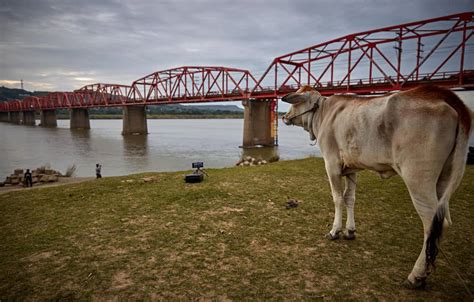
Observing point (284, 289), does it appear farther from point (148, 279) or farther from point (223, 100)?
point (223, 100)

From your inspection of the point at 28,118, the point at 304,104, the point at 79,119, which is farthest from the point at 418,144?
the point at 28,118

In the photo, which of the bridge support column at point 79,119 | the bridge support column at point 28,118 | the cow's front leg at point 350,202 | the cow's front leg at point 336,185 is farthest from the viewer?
the bridge support column at point 28,118

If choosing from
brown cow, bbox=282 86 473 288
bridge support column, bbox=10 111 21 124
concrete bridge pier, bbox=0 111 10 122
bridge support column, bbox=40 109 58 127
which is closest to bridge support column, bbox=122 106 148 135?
bridge support column, bbox=40 109 58 127

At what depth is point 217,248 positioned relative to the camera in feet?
14.2

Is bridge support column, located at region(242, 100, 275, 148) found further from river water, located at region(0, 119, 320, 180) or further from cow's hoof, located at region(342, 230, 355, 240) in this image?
cow's hoof, located at region(342, 230, 355, 240)

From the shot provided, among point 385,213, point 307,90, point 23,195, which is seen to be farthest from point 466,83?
point 23,195

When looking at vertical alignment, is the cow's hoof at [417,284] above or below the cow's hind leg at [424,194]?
below

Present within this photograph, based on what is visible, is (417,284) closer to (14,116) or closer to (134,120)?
(134,120)

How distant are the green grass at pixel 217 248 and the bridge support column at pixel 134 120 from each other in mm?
61858

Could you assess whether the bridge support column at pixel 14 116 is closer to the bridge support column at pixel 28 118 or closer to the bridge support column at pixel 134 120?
the bridge support column at pixel 28 118

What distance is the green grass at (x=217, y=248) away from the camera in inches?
130

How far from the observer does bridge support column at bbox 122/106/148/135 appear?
218 ft

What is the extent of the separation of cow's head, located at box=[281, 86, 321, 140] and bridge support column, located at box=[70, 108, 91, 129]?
308ft

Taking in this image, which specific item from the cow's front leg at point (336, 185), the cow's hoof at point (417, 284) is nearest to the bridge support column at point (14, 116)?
the cow's front leg at point (336, 185)
